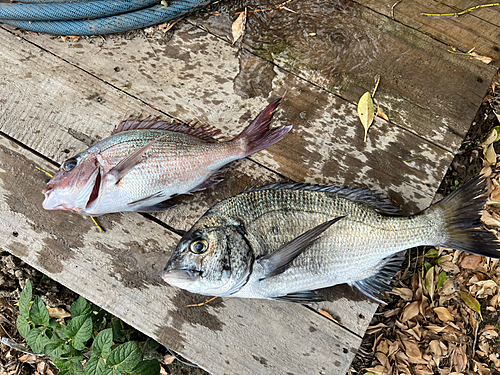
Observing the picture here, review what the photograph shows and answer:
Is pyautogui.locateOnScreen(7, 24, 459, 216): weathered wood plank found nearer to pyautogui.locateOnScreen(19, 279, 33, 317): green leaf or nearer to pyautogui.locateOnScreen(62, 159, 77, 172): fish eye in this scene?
pyautogui.locateOnScreen(62, 159, 77, 172): fish eye

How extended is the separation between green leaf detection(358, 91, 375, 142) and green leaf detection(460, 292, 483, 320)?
4.86ft

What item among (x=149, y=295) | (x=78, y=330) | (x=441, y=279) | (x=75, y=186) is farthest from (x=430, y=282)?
(x=75, y=186)

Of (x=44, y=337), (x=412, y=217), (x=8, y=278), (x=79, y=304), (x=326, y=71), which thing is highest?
(x=326, y=71)

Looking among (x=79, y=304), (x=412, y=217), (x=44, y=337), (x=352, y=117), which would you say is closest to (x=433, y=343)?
(x=412, y=217)

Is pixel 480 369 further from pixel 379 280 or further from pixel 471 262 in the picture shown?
pixel 379 280

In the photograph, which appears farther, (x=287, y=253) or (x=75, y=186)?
(x=75, y=186)

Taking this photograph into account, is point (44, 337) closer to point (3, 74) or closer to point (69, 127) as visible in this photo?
point (69, 127)

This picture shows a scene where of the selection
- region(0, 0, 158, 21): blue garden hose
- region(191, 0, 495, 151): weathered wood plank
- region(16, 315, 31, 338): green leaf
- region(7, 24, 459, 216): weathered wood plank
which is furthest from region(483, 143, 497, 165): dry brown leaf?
region(16, 315, 31, 338): green leaf

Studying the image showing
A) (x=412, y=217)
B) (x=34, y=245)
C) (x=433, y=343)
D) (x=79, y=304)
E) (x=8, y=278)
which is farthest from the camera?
(x=8, y=278)

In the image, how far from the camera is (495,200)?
269 centimetres

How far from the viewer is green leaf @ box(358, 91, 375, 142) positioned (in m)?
2.40

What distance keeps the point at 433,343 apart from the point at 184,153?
231cm

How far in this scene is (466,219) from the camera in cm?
197

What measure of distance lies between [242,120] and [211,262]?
107 centimetres
